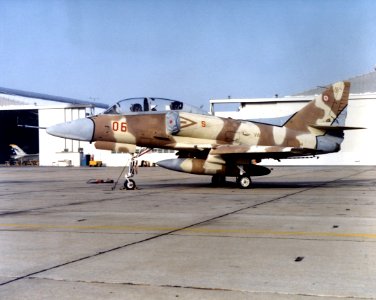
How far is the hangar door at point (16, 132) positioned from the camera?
261 ft

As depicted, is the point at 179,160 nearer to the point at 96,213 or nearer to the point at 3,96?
the point at 96,213

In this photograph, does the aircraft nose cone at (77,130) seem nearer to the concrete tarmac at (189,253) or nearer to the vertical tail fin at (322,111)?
the concrete tarmac at (189,253)

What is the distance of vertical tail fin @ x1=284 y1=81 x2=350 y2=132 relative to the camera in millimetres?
21594

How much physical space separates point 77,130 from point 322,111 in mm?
10280

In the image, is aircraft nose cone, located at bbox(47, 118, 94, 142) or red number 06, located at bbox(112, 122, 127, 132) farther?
red number 06, located at bbox(112, 122, 127, 132)

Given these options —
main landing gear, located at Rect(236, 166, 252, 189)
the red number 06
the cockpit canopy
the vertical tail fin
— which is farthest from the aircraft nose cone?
the vertical tail fin

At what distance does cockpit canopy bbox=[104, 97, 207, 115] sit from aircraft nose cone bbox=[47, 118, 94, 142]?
3.30ft

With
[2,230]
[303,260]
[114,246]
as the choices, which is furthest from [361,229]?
[2,230]

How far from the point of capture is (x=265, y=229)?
30.4 feet

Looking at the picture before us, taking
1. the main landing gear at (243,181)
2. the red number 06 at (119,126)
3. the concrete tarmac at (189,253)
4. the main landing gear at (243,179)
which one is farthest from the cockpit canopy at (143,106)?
the concrete tarmac at (189,253)

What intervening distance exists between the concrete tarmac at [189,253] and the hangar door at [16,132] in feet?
226

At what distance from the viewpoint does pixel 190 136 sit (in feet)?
65.1

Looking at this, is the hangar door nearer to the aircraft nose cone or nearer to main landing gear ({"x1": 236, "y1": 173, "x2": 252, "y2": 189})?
the aircraft nose cone

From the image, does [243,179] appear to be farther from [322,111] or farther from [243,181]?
[322,111]
